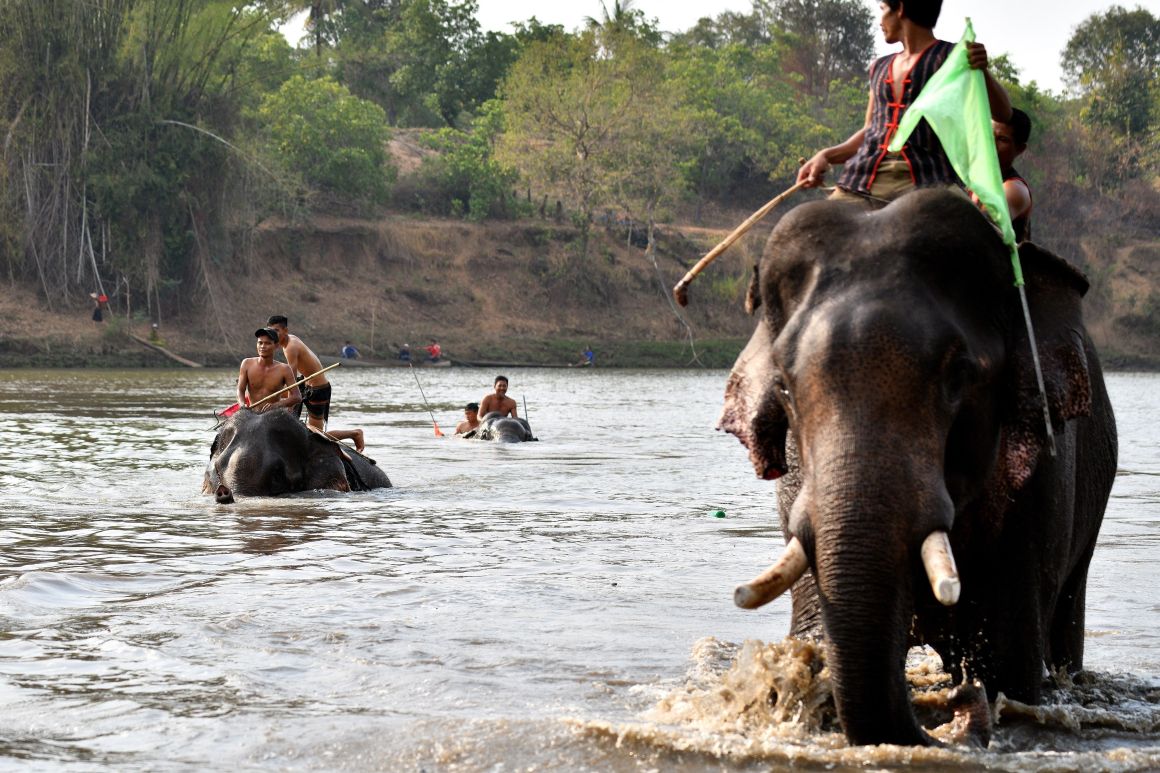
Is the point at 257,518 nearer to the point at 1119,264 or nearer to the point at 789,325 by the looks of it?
the point at 789,325

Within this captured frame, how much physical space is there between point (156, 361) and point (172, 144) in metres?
5.94

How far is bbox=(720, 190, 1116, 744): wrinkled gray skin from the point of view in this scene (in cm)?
406

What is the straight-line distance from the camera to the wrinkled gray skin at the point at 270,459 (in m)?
12.3

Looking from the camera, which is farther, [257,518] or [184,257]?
[184,257]

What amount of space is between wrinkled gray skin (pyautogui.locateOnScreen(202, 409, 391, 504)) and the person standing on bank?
24.9 ft

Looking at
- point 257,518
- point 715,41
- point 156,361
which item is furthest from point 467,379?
point 715,41

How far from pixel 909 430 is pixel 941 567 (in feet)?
1.28

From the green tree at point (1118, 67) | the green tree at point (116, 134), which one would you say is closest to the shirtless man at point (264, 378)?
the green tree at point (116, 134)

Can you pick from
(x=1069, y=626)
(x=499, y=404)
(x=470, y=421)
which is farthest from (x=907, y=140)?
(x=470, y=421)

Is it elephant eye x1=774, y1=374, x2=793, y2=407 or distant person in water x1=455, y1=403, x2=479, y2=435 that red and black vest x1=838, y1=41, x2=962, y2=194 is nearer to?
elephant eye x1=774, y1=374, x2=793, y2=407

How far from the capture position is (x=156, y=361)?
42312 mm

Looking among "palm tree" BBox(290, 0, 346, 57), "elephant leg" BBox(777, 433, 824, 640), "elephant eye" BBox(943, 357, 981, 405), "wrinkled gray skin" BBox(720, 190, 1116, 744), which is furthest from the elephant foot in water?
"palm tree" BBox(290, 0, 346, 57)

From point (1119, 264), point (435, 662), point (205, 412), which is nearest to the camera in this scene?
point (435, 662)

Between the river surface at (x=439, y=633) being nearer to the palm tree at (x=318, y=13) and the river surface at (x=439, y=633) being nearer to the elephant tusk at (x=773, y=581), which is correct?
the elephant tusk at (x=773, y=581)
